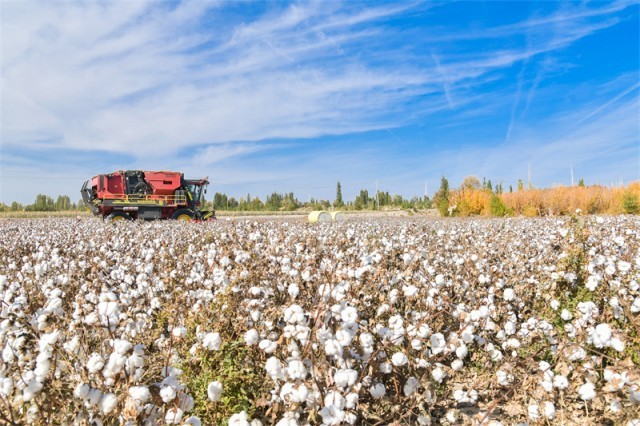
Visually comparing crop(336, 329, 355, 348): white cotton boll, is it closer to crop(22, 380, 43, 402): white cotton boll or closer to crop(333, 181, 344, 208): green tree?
crop(22, 380, 43, 402): white cotton boll

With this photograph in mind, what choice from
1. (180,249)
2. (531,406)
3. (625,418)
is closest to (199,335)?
(531,406)

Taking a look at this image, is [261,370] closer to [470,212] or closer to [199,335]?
[199,335]

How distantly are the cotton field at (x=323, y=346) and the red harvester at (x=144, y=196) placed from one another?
52.2 ft

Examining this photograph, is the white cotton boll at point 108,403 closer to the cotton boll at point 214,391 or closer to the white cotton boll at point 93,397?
the white cotton boll at point 93,397

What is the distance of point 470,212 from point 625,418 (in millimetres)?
30768

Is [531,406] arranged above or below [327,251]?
below

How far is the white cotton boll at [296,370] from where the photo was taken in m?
2.02

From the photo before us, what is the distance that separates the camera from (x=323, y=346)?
2.28 m

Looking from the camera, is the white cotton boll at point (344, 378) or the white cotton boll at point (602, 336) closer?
the white cotton boll at point (344, 378)

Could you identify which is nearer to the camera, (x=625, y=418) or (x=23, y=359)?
(x=23, y=359)

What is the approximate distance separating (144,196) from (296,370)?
69.5ft

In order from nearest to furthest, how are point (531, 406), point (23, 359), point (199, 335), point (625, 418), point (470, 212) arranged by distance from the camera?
point (23, 359) < point (625, 418) < point (531, 406) < point (199, 335) < point (470, 212)

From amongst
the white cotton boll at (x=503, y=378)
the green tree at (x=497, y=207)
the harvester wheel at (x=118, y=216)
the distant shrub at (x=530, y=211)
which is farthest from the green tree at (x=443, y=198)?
the white cotton boll at (x=503, y=378)

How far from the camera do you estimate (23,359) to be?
2.10 meters
